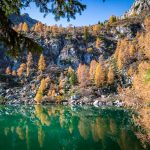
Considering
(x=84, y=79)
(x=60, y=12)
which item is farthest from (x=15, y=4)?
(x=84, y=79)

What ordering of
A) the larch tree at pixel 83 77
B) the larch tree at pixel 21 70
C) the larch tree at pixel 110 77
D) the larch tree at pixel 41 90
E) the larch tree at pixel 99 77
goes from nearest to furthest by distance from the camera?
1. the larch tree at pixel 41 90
2. the larch tree at pixel 110 77
3. the larch tree at pixel 99 77
4. the larch tree at pixel 83 77
5. the larch tree at pixel 21 70

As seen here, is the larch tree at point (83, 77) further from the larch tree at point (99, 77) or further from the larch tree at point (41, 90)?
the larch tree at point (41, 90)

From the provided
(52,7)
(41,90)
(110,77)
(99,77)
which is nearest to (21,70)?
(41,90)

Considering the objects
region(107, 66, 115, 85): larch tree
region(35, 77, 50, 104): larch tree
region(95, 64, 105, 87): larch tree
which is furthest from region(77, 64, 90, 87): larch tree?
region(35, 77, 50, 104): larch tree

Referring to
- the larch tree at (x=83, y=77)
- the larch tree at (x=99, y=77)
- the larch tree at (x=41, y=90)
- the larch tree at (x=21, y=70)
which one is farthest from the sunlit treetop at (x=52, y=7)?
the larch tree at (x=21, y=70)

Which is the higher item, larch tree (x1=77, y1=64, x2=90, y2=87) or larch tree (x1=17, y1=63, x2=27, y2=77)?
larch tree (x1=17, y1=63, x2=27, y2=77)

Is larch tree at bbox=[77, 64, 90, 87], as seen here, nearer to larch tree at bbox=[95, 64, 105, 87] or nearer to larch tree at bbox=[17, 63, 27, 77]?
larch tree at bbox=[95, 64, 105, 87]

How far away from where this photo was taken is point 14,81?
17225 centimetres

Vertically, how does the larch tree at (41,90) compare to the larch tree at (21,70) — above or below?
below

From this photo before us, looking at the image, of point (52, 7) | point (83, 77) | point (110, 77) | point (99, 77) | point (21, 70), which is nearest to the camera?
point (52, 7)

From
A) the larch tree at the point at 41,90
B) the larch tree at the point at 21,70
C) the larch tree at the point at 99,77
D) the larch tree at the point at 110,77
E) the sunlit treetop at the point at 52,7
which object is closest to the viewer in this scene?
the sunlit treetop at the point at 52,7

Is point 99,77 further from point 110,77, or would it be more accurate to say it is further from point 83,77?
point 83,77

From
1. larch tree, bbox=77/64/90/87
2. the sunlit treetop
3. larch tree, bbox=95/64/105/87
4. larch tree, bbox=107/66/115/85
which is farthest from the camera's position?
larch tree, bbox=77/64/90/87

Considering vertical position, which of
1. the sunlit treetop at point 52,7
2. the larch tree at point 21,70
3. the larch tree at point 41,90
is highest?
the larch tree at point 21,70
